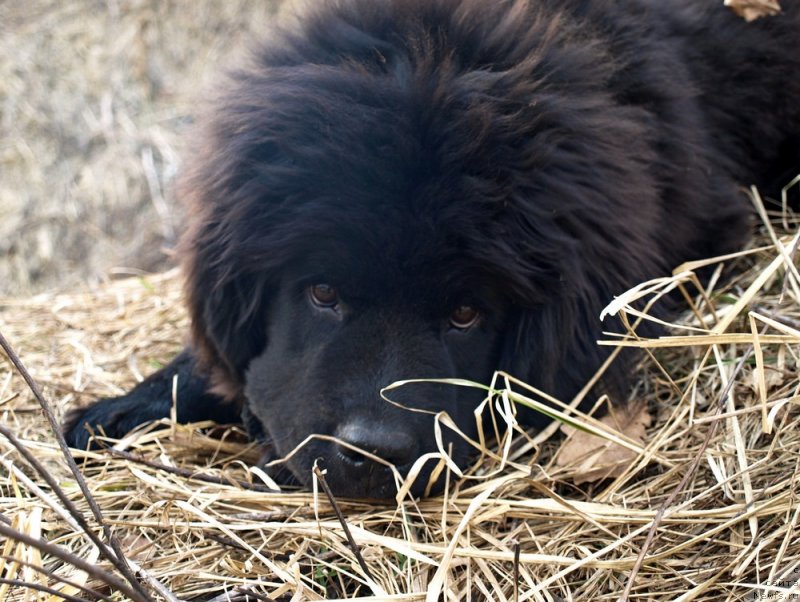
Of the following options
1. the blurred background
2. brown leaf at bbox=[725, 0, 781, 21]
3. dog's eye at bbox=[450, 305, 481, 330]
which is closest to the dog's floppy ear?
dog's eye at bbox=[450, 305, 481, 330]

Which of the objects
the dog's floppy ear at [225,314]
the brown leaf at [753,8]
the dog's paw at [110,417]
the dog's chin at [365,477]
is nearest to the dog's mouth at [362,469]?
the dog's chin at [365,477]

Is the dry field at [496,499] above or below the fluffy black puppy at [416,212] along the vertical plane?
below

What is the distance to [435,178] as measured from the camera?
8.16ft

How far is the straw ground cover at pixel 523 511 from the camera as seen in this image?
6.97ft

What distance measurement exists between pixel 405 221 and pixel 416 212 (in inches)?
1.5

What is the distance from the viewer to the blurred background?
6.16 meters

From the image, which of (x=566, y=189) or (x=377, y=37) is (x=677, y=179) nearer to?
(x=566, y=189)

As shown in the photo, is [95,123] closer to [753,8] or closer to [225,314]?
[225,314]

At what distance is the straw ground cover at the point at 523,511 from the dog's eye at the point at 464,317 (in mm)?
236

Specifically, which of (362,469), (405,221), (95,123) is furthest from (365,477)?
(95,123)

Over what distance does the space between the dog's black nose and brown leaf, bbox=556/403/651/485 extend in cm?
52

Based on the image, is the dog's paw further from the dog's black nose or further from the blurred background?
→ the blurred background

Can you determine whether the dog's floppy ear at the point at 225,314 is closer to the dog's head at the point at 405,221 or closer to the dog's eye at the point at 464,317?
the dog's head at the point at 405,221

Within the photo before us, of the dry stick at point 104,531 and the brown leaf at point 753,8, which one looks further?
the brown leaf at point 753,8
